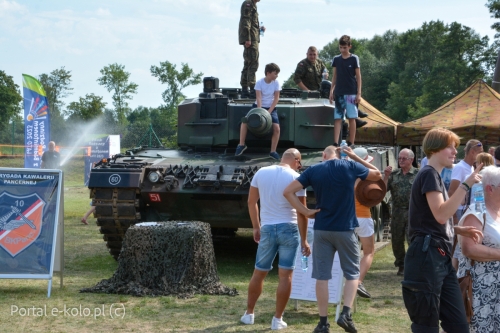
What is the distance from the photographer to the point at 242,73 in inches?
526

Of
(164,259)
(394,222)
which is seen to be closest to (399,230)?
(394,222)

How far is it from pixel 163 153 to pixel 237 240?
138 inches

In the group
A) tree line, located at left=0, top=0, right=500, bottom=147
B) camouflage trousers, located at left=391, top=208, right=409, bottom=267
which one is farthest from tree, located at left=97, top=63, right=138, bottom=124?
camouflage trousers, located at left=391, top=208, right=409, bottom=267

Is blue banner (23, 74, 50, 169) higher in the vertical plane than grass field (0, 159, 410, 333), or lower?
higher

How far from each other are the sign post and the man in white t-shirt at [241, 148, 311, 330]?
2.72 meters

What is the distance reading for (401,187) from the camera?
35.0 feet

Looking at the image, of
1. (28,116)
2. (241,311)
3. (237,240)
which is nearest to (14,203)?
(241,311)

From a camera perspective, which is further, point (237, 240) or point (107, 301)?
point (237, 240)

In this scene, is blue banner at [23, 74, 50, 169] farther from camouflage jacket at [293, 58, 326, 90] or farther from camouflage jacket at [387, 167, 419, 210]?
camouflage jacket at [387, 167, 419, 210]

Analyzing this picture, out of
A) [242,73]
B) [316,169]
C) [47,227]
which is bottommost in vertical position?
[47,227]

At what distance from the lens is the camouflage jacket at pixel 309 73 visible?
545 inches

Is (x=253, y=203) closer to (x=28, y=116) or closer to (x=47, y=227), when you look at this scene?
(x=47, y=227)

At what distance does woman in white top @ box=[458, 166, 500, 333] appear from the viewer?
5277mm

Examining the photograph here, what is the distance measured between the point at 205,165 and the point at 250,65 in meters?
2.70
